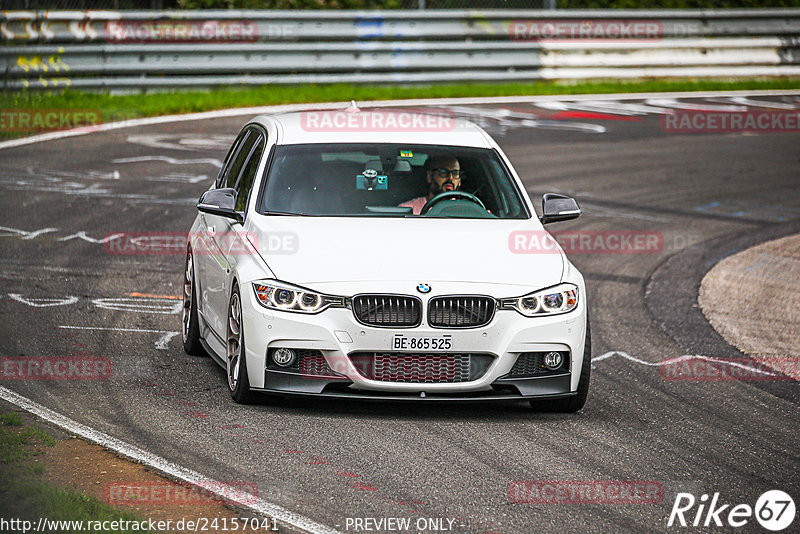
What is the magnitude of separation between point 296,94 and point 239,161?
1362 cm

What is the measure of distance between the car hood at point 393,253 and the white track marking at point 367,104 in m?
11.4

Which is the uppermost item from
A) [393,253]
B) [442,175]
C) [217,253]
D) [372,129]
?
[372,129]

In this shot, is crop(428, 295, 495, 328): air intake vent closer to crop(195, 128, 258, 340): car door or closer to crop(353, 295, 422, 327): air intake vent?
crop(353, 295, 422, 327): air intake vent

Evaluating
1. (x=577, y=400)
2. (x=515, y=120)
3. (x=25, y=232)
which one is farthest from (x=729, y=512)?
(x=515, y=120)

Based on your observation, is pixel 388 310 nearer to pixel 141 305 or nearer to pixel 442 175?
pixel 442 175

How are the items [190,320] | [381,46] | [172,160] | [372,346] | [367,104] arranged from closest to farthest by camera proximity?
[372,346], [190,320], [172,160], [367,104], [381,46]

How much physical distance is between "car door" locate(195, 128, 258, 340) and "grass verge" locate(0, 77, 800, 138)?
10.6 m

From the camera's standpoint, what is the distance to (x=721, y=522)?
5.82 m

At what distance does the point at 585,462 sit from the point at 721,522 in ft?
3.38

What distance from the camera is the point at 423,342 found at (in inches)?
287

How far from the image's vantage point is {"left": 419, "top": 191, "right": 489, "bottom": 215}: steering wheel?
8.58 meters

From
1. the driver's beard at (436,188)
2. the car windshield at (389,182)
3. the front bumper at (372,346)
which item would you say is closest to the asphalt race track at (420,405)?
the front bumper at (372,346)

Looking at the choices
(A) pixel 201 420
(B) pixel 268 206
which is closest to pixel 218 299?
(B) pixel 268 206

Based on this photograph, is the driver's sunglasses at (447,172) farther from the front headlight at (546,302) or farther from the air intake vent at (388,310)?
the air intake vent at (388,310)
